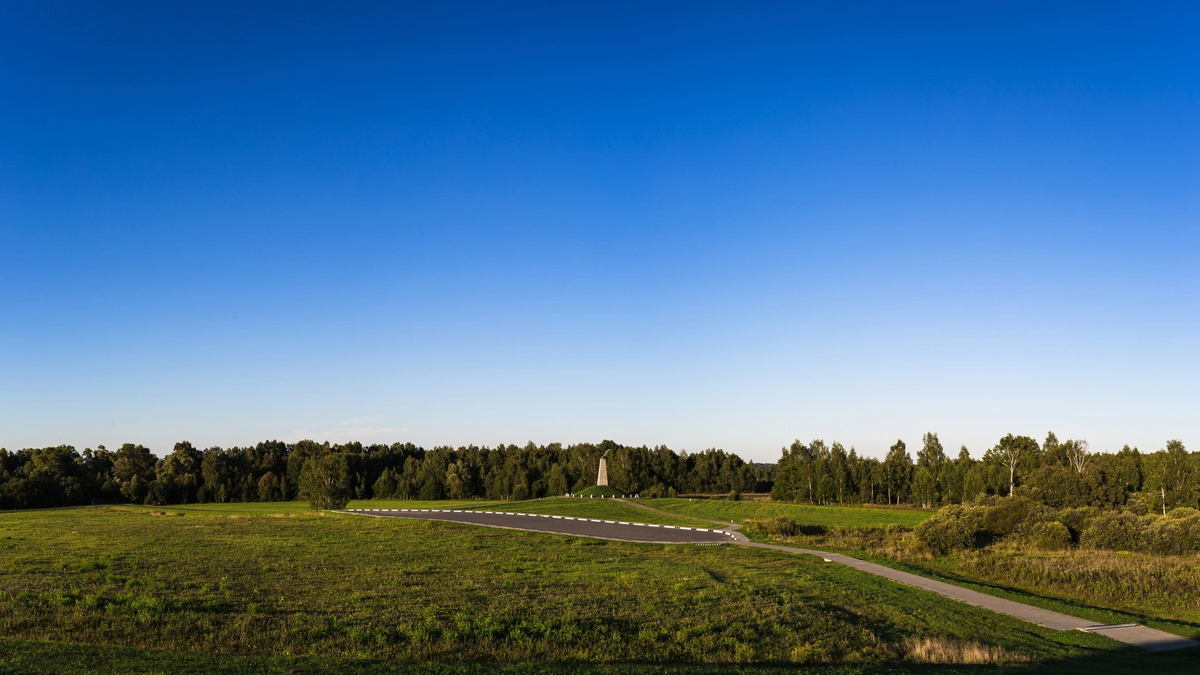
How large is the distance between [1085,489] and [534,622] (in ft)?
247

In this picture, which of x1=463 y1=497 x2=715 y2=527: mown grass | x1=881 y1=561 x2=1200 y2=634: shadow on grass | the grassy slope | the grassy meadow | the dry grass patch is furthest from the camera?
x1=463 y1=497 x2=715 y2=527: mown grass

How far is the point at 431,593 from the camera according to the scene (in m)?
22.8

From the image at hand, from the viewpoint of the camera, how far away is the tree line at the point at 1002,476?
7181 centimetres

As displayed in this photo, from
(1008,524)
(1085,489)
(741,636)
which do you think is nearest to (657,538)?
(1008,524)

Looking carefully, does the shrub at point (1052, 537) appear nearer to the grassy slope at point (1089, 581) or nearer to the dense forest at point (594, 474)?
the grassy slope at point (1089, 581)

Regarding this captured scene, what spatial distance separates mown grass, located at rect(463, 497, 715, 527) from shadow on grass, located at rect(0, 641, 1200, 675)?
4143 centimetres

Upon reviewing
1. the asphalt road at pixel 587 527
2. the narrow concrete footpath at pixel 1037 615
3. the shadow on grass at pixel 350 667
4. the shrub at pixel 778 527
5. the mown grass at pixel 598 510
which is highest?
the shadow on grass at pixel 350 667

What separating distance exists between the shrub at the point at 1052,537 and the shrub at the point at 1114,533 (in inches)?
41.3

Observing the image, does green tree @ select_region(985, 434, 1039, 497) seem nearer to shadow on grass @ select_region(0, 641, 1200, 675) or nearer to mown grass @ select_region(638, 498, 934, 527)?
mown grass @ select_region(638, 498, 934, 527)

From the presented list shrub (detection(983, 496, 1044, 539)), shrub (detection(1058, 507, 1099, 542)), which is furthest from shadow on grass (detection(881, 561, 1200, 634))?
shrub (detection(983, 496, 1044, 539))

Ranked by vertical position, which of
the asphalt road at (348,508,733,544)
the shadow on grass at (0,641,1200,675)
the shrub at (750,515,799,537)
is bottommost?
the asphalt road at (348,508,733,544)

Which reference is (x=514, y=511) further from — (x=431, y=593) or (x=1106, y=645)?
(x=1106, y=645)

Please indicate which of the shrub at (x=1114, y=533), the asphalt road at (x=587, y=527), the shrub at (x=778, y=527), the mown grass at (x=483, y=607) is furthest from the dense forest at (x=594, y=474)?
the mown grass at (x=483, y=607)

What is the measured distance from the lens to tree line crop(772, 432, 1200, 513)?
236ft
